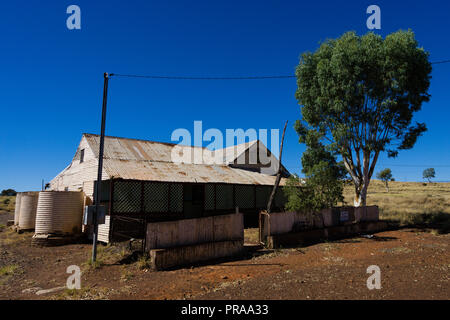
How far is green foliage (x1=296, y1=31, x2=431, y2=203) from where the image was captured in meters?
17.8

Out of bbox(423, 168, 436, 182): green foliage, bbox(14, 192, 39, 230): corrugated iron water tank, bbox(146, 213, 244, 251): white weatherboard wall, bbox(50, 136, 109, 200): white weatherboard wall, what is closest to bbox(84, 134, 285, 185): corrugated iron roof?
bbox(50, 136, 109, 200): white weatherboard wall

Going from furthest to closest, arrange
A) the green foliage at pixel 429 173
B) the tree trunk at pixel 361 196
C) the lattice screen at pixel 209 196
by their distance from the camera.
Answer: the green foliage at pixel 429 173 → the tree trunk at pixel 361 196 → the lattice screen at pixel 209 196

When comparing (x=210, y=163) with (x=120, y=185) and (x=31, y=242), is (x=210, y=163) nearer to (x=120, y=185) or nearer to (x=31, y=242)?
(x=120, y=185)

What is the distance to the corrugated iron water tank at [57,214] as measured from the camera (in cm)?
1479

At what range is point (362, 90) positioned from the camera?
1847 cm

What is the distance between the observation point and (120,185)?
49.9ft

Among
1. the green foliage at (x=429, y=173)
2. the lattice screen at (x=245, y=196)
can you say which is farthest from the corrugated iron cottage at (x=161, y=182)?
the green foliage at (x=429, y=173)

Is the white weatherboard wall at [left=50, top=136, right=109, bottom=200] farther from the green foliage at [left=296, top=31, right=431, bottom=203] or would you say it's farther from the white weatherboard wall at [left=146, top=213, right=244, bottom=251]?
the green foliage at [left=296, top=31, right=431, bottom=203]

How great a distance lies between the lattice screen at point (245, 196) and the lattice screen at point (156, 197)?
532 centimetres

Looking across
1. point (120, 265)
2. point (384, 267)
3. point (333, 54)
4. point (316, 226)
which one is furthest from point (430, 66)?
point (120, 265)

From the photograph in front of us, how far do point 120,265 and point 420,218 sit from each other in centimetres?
2140

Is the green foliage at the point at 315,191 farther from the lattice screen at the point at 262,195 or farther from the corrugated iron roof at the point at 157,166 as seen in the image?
the lattice screen at the point at 262,195

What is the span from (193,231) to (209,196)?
8.40 meters

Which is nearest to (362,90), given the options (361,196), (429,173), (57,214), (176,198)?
(361,196)
